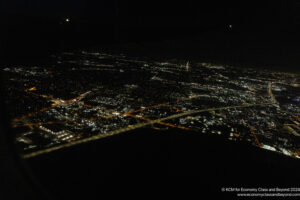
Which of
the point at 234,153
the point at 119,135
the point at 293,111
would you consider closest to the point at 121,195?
the point at 119,135

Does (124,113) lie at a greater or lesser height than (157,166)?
lesser

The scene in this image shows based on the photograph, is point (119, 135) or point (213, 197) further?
point (119, 135)

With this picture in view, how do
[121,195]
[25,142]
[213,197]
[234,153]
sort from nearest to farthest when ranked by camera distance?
[121,195], [213,197], [25,142], [234,153]

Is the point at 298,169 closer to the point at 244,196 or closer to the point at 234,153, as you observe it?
the point at 234,153

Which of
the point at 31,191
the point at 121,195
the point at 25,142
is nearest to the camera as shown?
the point at 31,191

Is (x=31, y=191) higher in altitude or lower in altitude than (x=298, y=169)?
higher

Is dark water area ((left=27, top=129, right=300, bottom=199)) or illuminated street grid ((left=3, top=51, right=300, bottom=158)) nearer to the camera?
dark water area ((left=27, top=129, right=300, bottom=199))

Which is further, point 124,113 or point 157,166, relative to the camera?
point 124,113

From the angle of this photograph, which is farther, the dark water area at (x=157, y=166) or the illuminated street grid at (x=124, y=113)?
the illuminated street grid at (x=124, y=113)
